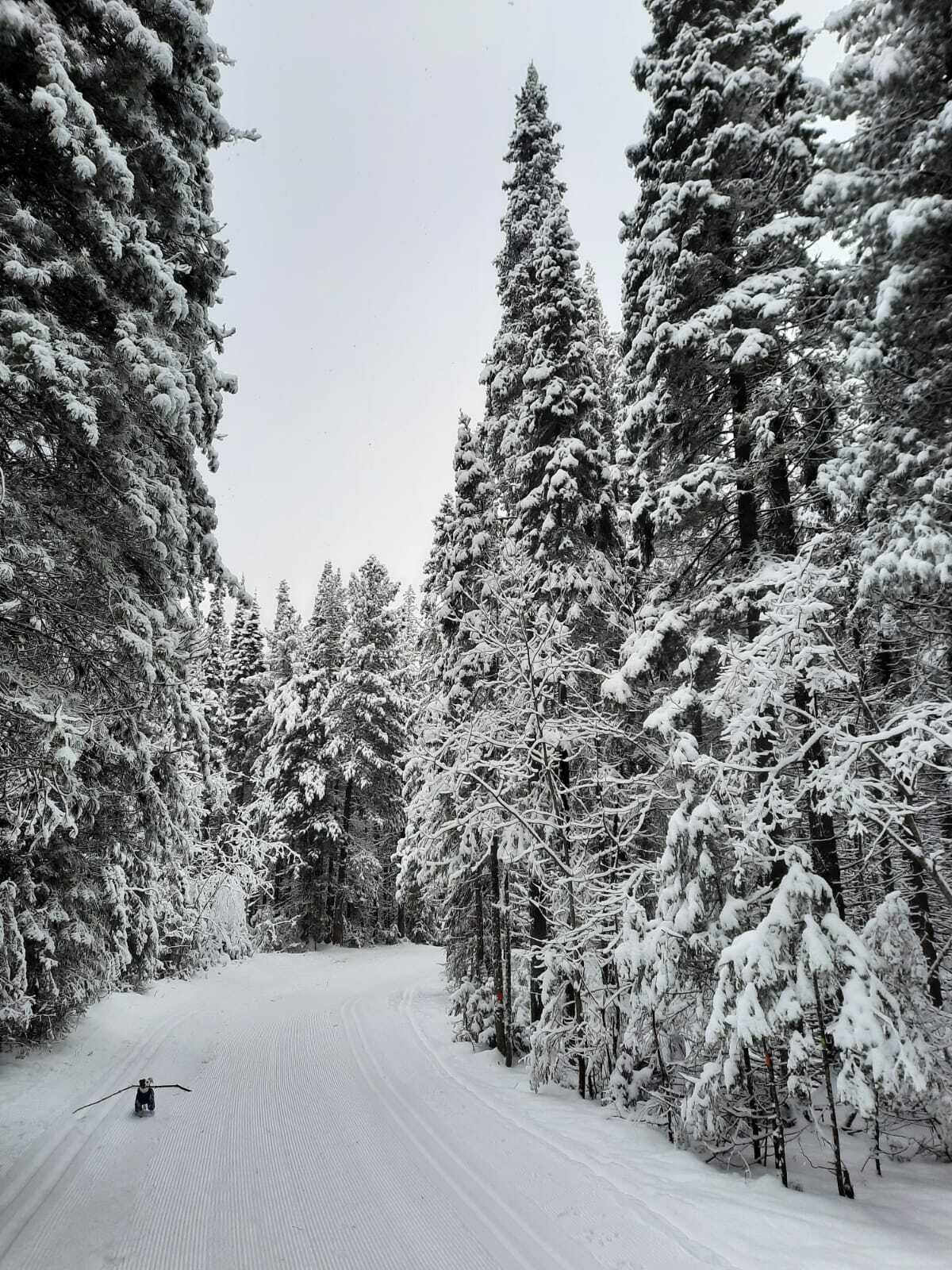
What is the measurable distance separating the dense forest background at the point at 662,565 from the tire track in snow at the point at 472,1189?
2083 mm

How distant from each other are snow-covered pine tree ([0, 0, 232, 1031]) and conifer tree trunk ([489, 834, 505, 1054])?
26.2 feet

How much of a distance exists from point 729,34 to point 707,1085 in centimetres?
1311

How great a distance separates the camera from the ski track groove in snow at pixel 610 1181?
5500 millimetres

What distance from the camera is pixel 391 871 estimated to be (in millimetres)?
33656

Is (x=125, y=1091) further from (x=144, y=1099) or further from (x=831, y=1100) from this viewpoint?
(x=831, y=1100)

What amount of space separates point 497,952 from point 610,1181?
9.28 meters

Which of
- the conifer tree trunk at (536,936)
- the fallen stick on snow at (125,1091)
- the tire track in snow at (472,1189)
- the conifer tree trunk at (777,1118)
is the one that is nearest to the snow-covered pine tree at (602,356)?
the conifer tree trunk at (536,936)

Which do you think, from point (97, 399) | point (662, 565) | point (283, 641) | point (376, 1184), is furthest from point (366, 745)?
point (97, 399)

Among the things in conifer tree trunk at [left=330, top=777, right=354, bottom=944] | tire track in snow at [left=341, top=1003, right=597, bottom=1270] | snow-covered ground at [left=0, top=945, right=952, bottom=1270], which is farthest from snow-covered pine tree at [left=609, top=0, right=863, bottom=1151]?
conifer tree trunk at [left=330, top=777, right=354, bottom=944]

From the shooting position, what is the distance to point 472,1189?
7.23 meters

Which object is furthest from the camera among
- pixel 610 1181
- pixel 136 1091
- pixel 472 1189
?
pixel 136 1091

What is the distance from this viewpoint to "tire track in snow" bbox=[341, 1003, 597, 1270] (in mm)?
5844

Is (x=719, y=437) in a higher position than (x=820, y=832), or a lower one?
higher

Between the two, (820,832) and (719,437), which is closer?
(820,832)
